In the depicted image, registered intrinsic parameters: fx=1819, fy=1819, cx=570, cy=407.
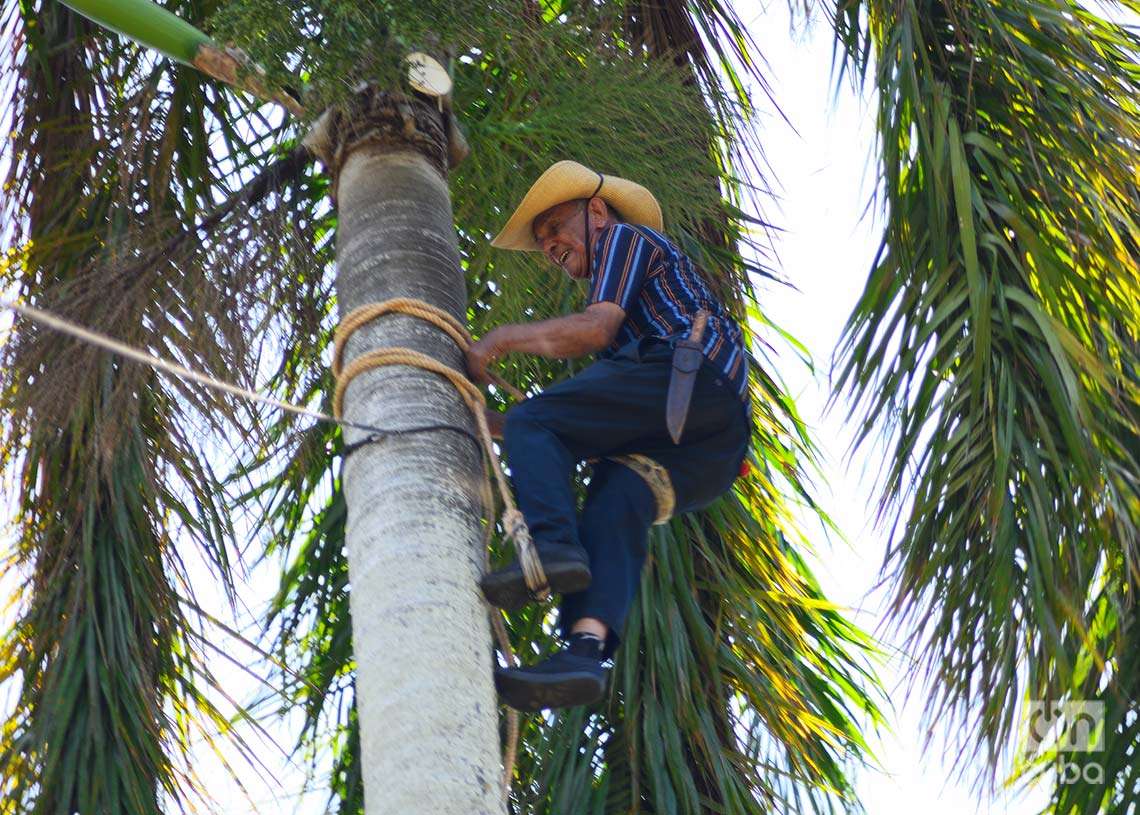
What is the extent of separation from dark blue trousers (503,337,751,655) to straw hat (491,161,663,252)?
0.45 metres

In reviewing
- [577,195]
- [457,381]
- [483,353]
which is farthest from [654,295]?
[457,381]

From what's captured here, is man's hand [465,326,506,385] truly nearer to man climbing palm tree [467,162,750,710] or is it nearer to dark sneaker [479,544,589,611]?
man climbing palm tree [467,162,750,710]

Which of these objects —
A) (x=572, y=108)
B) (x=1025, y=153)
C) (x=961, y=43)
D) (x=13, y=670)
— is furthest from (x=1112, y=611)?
(x=13, y=670)

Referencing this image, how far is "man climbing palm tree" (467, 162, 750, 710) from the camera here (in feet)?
11.4

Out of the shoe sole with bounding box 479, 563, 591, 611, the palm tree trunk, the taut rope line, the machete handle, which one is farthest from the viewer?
the machete handle

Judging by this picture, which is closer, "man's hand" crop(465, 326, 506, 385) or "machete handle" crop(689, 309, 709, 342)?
"man's hand" crop(465, 326, 506, 385)

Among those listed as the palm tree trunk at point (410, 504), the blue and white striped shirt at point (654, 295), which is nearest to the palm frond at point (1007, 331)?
the blue and white striped shirt at point (654, 295)

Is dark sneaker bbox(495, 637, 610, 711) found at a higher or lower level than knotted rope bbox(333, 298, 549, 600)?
lower

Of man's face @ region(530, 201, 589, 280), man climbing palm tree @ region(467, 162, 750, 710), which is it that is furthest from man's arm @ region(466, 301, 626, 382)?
man's face @ region(530, 201, 589, 280)

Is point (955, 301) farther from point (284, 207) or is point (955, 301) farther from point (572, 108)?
point (284, 207)

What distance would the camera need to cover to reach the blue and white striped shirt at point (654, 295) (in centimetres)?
385

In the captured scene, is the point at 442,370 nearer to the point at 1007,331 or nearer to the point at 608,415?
the point at 608,415

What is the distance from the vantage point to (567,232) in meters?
4.13

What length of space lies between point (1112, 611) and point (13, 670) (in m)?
2.56
